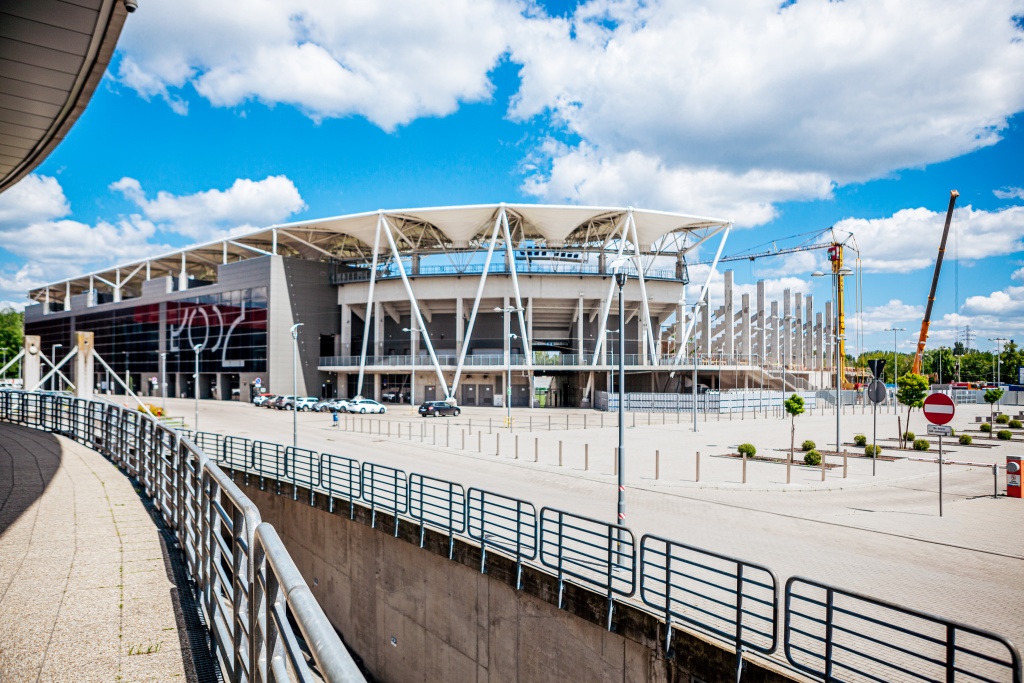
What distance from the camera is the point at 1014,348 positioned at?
12756 centimetres

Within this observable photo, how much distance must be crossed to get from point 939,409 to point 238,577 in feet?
54.9

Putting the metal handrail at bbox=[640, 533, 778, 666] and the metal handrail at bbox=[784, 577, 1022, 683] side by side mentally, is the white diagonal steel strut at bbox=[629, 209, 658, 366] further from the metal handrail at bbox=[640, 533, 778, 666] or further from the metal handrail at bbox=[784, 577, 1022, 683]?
the metal handrail at bbox=[784, 577, 1022, 683]

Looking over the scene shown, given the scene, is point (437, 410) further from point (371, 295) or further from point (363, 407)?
point (371, 295)

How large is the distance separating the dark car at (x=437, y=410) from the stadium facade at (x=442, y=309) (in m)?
9.96

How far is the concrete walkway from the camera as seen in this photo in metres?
4.29

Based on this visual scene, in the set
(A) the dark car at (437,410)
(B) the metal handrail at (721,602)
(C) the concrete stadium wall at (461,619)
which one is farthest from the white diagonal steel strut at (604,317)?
(B) the metal handrail at (721,602)

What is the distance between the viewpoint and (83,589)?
5637 millimetres

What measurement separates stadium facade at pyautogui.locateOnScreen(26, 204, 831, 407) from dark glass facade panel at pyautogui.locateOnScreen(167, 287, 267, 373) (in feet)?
0.69

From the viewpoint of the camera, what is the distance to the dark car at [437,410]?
53.5 m

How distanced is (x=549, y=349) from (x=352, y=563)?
6153 cm

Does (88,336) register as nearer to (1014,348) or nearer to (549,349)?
(549,349)

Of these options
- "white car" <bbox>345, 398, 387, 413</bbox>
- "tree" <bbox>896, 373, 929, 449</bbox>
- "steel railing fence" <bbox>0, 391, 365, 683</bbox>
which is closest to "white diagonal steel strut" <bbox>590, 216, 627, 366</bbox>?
"white car" <bbox>345, 398, 387, 413</bbox>

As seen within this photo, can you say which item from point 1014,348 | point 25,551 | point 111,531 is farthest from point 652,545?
point 1014,348

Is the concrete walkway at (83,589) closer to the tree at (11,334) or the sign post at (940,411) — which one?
the sign post at (940,411)
